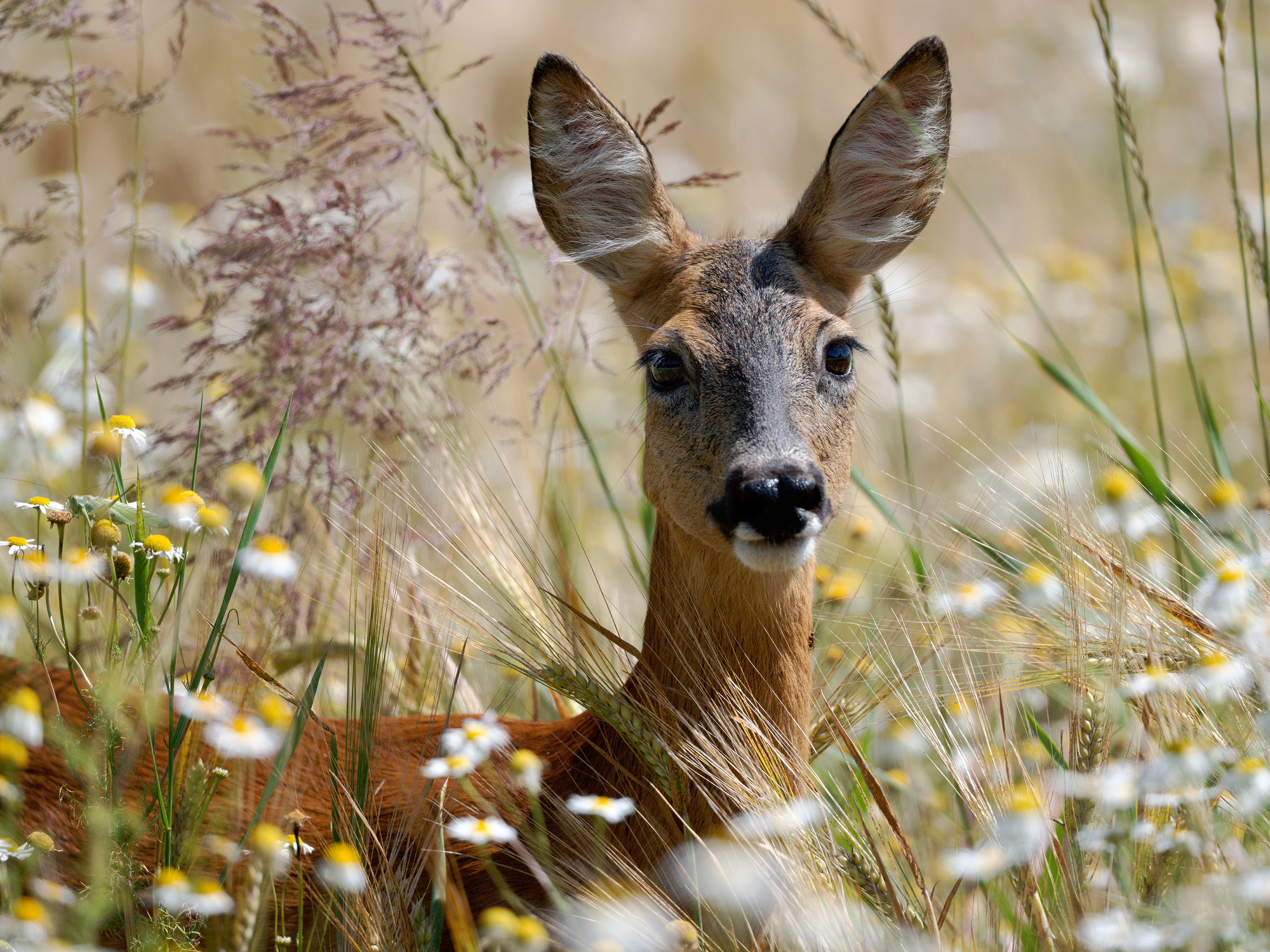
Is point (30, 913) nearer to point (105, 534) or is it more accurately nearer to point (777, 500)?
point (105, 534)

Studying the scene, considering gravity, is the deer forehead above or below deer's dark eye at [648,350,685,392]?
above

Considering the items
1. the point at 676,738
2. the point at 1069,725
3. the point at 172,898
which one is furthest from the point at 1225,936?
the point at 172,898

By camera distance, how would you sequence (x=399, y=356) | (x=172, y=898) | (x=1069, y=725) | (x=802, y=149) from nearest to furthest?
(x=172, y=898) < (x=1069, y=725) < (x=399, y=356) < (x=802, y=149)

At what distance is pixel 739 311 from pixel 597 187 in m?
0.66

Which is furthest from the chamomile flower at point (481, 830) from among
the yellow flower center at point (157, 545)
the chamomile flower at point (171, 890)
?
the yellow flower center at point (157, 545)

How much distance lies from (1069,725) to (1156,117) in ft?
29.2

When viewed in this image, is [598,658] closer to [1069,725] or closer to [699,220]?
[1069,725]

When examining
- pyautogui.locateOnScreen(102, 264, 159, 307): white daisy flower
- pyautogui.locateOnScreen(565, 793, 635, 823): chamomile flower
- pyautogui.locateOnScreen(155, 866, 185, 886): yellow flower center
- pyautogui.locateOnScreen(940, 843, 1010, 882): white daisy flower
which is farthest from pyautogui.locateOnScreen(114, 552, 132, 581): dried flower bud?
pyautogui.locateOnScreen(102, 264, 159, 307): white daisy flower

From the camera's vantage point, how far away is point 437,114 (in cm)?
361

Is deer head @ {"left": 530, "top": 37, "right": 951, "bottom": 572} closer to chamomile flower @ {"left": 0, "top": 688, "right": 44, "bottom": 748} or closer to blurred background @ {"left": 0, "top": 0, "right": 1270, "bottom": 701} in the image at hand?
blurred background @ {"left": 0, "top": 0, "right": 1270, "bottom": 701}

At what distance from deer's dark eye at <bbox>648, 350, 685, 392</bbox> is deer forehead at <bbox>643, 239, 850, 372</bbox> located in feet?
0.11

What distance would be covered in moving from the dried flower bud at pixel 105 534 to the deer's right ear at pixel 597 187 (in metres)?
1.64

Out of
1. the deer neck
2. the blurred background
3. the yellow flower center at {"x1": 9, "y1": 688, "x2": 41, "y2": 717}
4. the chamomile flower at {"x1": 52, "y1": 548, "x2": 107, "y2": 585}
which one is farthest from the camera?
the blurred background

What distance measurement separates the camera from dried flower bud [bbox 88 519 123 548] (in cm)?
219
